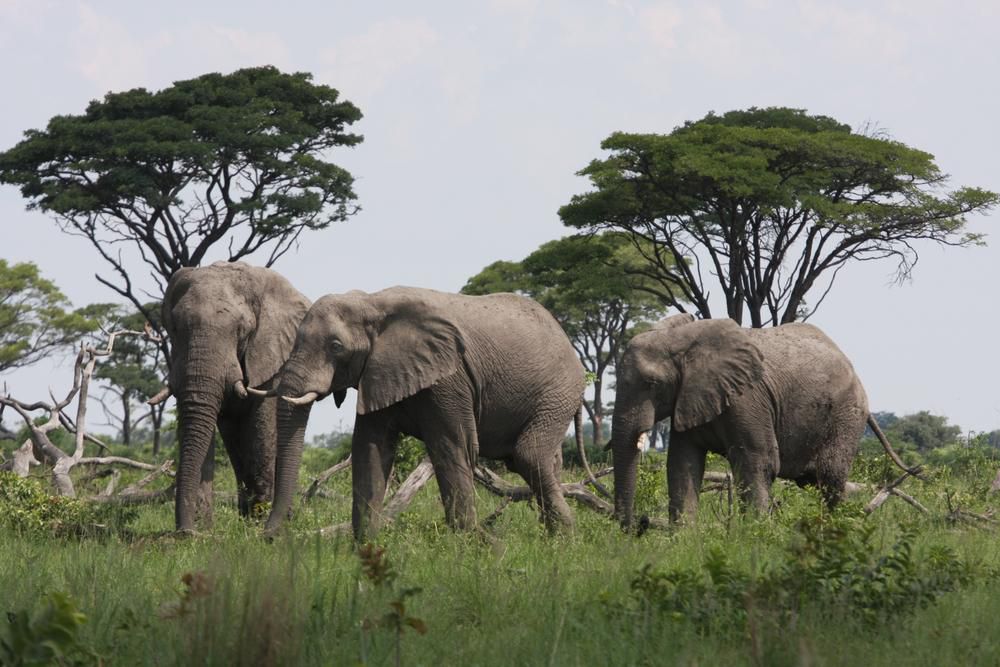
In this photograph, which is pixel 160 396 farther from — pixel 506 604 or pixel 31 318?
pixel 31 318

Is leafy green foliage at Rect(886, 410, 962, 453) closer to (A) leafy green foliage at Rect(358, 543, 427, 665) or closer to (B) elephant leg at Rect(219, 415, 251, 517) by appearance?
(B) elephant leg at Rect(219, 415, 251, 517)

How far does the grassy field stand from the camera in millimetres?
5348

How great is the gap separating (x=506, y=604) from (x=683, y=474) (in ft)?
17.5

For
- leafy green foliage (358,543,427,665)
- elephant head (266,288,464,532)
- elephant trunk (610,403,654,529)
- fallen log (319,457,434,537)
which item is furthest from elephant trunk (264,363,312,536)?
leafy green foliage (358,543,427,665)

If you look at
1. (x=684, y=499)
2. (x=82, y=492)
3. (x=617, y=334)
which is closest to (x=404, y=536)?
(x=684, y=499)

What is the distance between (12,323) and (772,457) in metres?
41.3

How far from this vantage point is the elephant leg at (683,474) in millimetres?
11805

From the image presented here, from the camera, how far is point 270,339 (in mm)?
11703

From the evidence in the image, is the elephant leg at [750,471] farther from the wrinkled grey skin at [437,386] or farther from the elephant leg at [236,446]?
the elephant leg at [236,446]

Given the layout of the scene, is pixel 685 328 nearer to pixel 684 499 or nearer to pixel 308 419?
pixel 684 499

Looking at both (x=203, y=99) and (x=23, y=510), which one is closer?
(x=23, y=510)

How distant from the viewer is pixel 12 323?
160 ft

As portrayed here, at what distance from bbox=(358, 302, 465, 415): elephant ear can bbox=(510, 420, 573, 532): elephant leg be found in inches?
37.8

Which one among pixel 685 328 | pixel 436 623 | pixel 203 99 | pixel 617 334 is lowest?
pixel 436 623
